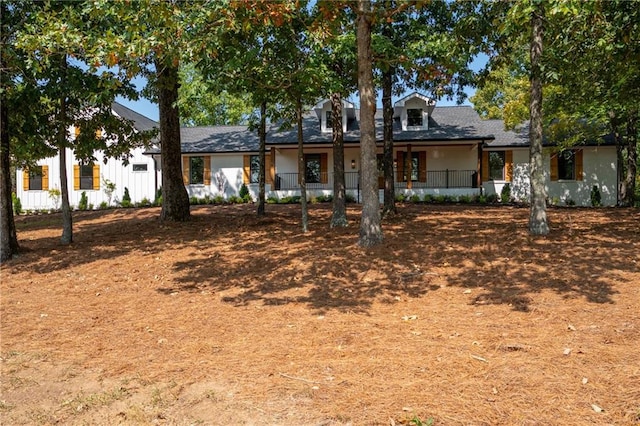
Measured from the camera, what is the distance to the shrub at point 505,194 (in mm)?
19156

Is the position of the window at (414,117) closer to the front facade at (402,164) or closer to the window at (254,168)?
the front facade at (402,164)

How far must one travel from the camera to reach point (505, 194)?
1927cm

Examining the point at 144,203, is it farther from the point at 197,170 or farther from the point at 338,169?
the point at 338,169

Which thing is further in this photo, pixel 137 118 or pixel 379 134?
pixel 137 118

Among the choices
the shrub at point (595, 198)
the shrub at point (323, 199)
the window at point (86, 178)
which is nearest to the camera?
the shrub at point (595, 198)

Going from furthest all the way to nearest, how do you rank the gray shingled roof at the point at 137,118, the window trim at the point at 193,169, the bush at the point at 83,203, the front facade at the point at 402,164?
the gray shingled roof at the point at 137,118, the window trim at the point at 193,169, the bush at the point at 83,203, the front facade at the point at 402,164

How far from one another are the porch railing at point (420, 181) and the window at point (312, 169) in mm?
318

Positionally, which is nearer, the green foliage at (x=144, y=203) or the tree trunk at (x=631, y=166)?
the tree trunk at (x=631, y=166)

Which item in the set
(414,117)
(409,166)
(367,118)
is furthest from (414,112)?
(367,118)

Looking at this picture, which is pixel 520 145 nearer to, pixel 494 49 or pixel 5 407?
pixel 494 49

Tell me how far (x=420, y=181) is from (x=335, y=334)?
57.6 ft

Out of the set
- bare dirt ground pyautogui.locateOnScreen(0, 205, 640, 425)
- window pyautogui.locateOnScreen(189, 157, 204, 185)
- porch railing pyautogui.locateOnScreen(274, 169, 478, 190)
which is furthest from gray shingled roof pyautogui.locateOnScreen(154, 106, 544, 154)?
bare dirt ground pyautogui.locateOnScreen(0, 205, 640, 425)

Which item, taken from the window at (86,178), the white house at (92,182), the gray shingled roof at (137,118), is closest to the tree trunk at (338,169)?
the white house at (92,182)

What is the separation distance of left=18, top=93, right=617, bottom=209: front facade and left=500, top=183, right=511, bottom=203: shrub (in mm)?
716
